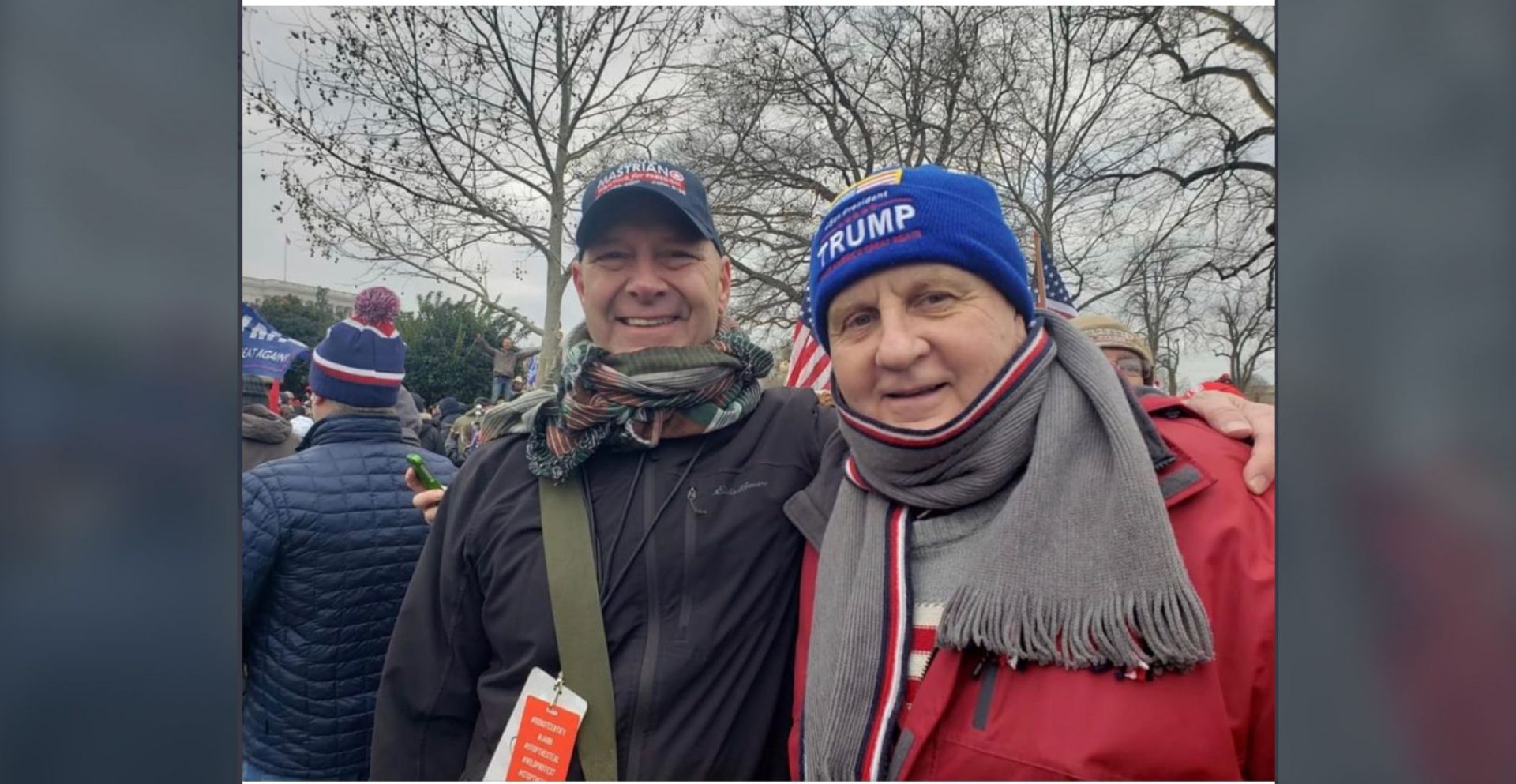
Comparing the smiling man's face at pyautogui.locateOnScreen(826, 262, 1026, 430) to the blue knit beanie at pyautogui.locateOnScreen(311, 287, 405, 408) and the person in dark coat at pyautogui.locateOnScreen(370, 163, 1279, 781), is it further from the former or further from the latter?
the blue knit beanie at pyautogui.locateOnScreen(311, 287, 405, 408)

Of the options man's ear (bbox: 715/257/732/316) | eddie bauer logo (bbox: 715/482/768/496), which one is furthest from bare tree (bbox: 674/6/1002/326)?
eddie bauer logo (bbox: 715/482/768/496)

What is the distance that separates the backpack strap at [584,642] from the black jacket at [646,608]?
2 cm

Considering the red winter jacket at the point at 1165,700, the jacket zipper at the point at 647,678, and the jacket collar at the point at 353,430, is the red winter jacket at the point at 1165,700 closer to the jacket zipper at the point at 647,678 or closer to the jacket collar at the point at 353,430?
the jacket zipper at the point at 647,678

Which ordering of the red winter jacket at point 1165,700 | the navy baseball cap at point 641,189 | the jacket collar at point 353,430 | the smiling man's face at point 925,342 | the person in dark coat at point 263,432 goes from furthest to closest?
A: 1. the jacket collar at point 353,430
2. the person in dark coat at point 263,432
3. the navy baseball cap at point 641,189
4. the smiling man's face at point 925,342
5. the red winter jacket at point 1165,700

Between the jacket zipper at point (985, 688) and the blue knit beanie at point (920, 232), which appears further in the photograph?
the blue knit beanie at point (920, 232)

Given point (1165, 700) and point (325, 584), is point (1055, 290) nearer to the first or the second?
point (1165, 700)

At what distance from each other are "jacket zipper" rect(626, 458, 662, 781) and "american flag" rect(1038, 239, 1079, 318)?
2.99 ft

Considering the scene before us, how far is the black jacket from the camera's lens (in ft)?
4.50

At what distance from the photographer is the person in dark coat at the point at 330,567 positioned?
163cm

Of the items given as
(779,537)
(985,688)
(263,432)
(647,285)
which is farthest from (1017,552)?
(263,432)
